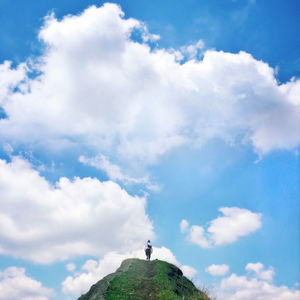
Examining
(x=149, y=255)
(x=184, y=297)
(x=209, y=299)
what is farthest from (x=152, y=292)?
(x=149, y=255)

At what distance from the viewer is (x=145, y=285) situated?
31938 millimetres

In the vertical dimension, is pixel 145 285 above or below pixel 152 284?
below

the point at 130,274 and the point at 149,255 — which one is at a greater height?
the point at 149,255

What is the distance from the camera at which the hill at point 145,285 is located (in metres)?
29.8

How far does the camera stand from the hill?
29766 millimetres

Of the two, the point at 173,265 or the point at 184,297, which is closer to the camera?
the point at 184,297

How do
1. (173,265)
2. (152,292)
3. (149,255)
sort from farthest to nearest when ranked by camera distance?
(149,255) → (173,265) → (152,292)

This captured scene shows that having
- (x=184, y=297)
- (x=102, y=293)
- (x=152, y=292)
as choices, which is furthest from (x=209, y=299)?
(x=102, y=293)

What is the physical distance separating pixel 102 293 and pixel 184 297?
9.38 metres

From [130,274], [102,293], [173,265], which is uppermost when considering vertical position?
[173,265]

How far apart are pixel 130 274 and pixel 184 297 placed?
7912 millimetres

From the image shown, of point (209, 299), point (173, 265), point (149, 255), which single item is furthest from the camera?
point (149, 255)

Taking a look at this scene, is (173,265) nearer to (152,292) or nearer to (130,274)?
(130,274)

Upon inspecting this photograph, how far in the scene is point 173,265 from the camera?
1639 inches
